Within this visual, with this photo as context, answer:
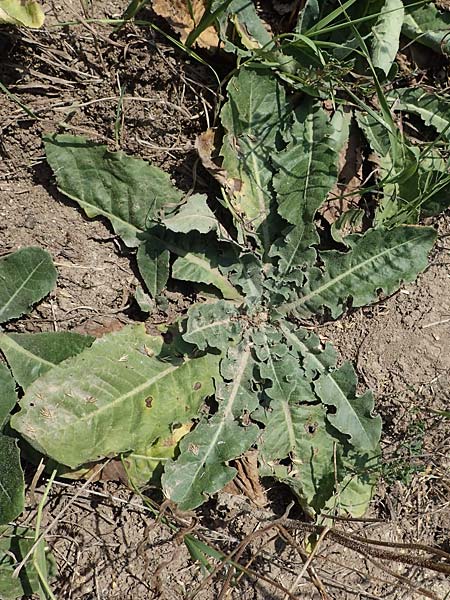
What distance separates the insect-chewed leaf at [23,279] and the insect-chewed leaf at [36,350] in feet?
0.34

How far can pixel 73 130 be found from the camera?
8.75 ft

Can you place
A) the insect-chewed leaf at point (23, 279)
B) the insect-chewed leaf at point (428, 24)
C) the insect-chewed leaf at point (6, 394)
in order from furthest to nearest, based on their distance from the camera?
the insect-chewed leaf at point (428, 24)
the insect-chewed leaf at point (23, 279)
the insect-chewed leaf at point (6, 394)

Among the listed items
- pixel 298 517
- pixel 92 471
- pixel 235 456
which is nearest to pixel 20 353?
pixel 92 471

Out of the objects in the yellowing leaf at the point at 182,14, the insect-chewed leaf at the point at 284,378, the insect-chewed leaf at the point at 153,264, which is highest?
the yellowing leaf at the point at 182,14

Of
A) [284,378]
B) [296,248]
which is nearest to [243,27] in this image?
[296,248]

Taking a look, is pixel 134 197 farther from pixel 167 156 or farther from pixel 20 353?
pixel 20 353

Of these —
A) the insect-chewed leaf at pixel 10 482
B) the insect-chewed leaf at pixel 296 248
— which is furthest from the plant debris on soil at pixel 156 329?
the insect-chewed leaf at pixel 296 248

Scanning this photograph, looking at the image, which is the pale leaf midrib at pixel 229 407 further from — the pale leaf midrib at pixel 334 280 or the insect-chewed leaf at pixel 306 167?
the insect-chewed leaf at pixel 306 167

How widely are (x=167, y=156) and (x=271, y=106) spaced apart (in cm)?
49

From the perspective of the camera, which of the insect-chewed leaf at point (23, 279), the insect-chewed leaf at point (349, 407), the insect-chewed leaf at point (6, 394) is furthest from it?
the insect-chewed leaf at point (349, 407)

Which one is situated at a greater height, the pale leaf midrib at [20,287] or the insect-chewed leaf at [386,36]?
the insect-chewed leaf at [386,36]

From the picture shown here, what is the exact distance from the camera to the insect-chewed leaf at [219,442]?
256 cm

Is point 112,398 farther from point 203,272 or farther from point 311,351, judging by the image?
point 311,351

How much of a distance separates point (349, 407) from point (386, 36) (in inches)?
62.2
